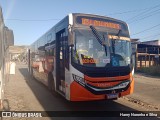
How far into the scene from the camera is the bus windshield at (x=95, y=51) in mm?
7836

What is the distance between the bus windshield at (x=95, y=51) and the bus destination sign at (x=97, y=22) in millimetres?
372

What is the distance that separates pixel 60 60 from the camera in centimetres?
953

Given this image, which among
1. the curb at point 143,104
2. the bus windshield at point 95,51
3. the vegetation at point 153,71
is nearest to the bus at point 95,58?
the bus windshield at point 95,51

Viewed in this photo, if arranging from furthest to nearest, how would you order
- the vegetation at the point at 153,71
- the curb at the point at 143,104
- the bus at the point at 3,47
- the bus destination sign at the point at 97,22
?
1. the vegetation at the point at 153,71
2. the curb at the point at 143,104
3. the bus destination sign at the point at 97,22
4. the bus at the point at 3,47

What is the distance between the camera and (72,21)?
8117mm

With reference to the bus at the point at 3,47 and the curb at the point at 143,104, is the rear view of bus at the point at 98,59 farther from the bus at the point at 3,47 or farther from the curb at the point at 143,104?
the bus at the point at 3,47

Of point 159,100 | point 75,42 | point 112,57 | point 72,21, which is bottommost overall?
point 159,100

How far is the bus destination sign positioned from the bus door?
3.42ft

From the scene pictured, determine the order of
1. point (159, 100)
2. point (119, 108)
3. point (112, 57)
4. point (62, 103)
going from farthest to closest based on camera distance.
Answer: point (159, 100) < point (62, 103) < point (119, 108) < point (112, 57)

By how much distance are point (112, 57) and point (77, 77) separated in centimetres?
154

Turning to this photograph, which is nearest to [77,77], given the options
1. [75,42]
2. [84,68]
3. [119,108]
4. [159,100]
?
[84,68]

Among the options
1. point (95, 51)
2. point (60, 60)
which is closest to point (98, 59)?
point (95, 51)

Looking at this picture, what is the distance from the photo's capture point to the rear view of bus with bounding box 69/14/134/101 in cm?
775

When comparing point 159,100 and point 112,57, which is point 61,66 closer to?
point 112,57
